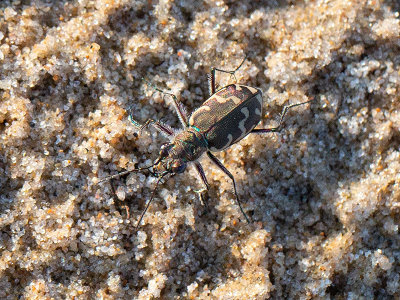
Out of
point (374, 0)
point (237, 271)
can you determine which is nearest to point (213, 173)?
point (237, 271)

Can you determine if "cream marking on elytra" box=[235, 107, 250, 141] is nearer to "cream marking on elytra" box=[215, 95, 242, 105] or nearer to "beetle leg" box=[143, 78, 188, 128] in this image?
"cream marking on elytra" box=[215, 95, 242, 105]

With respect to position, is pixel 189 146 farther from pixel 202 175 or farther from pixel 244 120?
pixel 244 120

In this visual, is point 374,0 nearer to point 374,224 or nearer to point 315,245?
point 374,224

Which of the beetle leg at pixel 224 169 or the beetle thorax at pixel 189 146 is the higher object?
the beetle thorax at pixel 189 146

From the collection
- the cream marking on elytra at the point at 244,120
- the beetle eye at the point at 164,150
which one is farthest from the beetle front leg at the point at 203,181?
the cream marking on elytra at the point at 244,120

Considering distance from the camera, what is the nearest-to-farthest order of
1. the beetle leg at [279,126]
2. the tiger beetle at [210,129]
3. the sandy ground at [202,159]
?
1. the sandy ground at [202,159]
2. the tiger beetle at [210,129]
3. the beetle leg at [279,126]

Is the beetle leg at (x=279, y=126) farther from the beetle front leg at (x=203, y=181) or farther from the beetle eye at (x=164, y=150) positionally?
the beetle eye at (x=164, y=150)

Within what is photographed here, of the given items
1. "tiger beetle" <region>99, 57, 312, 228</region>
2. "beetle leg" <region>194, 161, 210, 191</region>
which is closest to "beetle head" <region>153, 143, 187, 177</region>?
"tiger beetle" <region>99, 57, 312, 228</region>

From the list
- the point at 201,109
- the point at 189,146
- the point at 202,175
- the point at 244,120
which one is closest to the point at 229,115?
the point at 244,120
